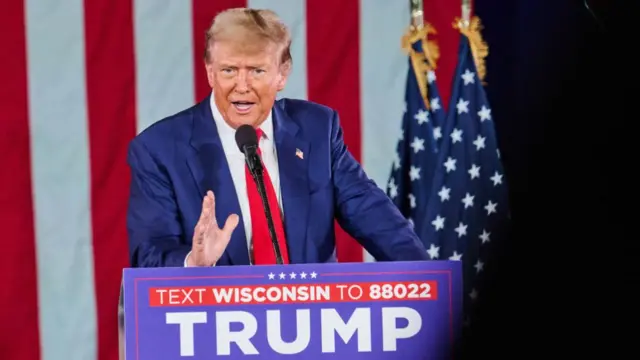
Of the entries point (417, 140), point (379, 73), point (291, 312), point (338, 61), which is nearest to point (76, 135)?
point (338, 61)

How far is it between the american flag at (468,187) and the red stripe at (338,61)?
0.27 metres

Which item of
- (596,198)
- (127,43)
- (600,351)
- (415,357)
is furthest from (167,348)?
(596,198)

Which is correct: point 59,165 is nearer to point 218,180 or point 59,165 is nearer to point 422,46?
point 218,180

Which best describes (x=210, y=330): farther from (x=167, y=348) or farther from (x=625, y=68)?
(x=625, y=68)

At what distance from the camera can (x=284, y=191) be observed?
8.05 ft

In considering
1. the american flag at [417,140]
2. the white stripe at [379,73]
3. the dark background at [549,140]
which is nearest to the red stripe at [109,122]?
the white stripe at [379,73]

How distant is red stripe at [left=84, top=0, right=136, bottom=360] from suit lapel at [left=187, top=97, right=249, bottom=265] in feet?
0.68

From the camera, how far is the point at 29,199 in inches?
95.9

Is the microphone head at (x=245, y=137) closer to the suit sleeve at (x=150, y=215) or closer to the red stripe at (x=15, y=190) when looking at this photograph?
the suit sleeve at (x=150, y=215)

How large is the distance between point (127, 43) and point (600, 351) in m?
1.78

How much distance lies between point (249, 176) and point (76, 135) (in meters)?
0.51

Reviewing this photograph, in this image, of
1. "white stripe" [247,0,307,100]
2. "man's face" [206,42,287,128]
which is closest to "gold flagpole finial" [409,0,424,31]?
"white stripe" [247,0,307,100]

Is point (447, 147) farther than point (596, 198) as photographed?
Yes

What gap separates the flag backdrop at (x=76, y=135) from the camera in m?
2.44
